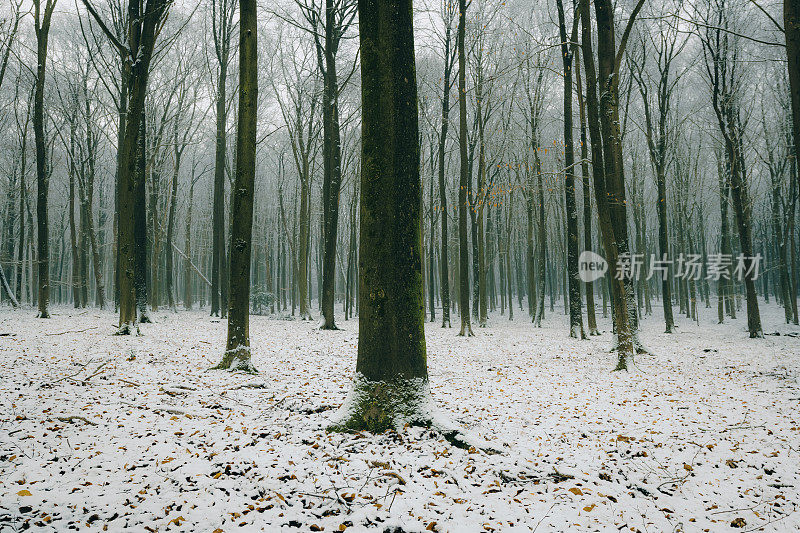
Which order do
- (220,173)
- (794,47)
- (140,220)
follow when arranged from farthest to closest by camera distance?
(220,173), (140,220), (794,47)

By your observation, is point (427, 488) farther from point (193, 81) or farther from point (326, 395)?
point (193, 81)

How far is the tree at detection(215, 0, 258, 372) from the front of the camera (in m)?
6.36

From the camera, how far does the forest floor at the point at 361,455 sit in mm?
2672

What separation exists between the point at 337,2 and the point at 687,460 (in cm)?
1609

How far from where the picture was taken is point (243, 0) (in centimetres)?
645

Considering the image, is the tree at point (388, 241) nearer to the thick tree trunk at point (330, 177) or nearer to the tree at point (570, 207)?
the thick tree trunk at point (330, 177)

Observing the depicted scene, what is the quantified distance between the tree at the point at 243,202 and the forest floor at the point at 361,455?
20.7 inches

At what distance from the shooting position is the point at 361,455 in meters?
3.35

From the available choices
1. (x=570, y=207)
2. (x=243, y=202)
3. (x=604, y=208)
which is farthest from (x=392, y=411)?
(x=570, y=207)

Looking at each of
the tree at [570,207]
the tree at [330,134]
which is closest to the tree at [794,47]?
the tree at [570,207]

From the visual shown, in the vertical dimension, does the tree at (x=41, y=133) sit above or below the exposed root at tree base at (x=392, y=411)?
above

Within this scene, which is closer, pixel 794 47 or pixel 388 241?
pixel 388 241

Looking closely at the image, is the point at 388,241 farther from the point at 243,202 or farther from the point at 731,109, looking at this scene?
the point at 731,109

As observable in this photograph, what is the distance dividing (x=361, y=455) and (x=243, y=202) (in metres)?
4.51
